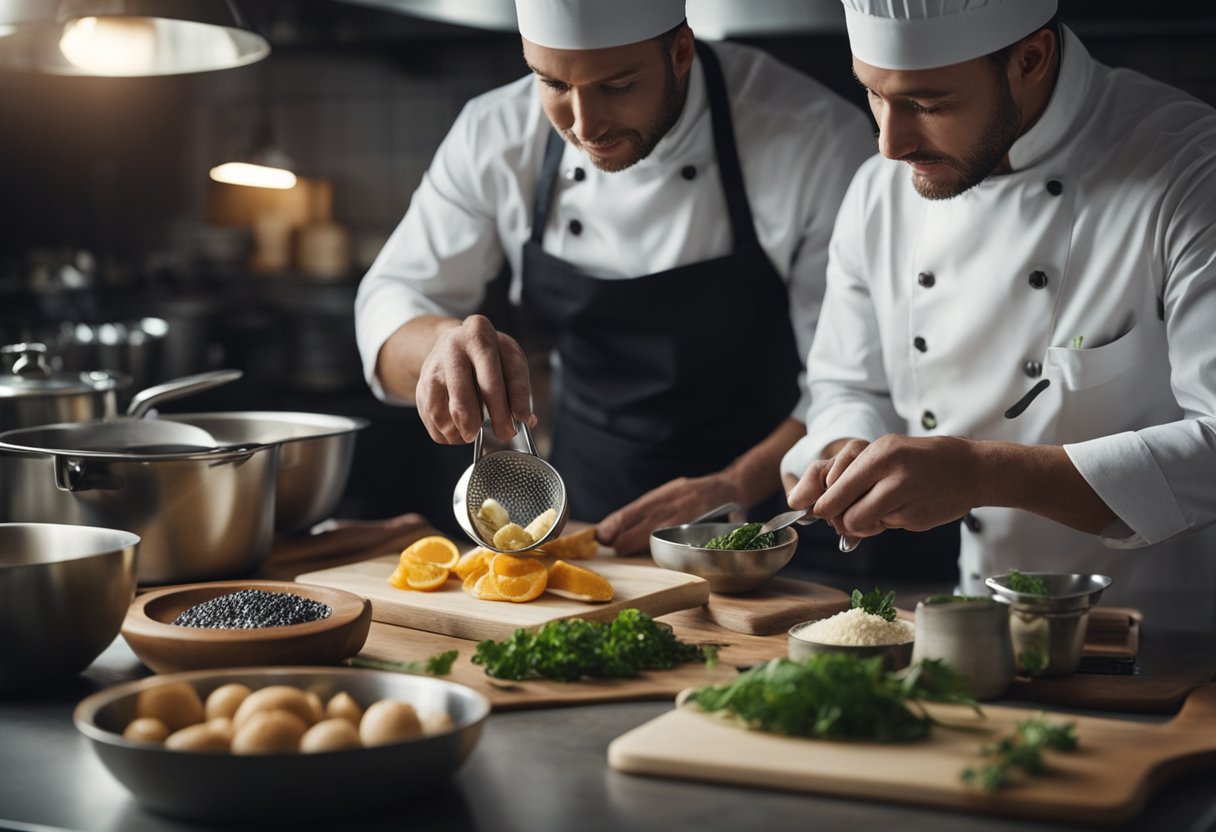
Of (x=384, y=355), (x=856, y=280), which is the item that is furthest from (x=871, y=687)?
(x=384, y=355)

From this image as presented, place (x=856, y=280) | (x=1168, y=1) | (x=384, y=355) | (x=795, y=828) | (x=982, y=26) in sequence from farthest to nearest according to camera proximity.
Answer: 1. (x=1168, y=1)
2. (x=384, y=355)
3. (x=856, y=280)
4. (x=982, y=26)
5. (x=795, y=828)

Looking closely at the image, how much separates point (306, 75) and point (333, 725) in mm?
4321

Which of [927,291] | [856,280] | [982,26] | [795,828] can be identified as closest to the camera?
[795,828]

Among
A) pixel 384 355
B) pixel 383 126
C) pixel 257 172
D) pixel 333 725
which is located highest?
pixel 383 126

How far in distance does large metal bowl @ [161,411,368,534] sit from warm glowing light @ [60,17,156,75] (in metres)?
0.61

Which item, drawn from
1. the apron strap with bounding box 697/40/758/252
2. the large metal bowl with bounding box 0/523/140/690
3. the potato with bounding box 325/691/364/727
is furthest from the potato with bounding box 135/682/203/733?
the apron strap with bounding box 697/40/758/252

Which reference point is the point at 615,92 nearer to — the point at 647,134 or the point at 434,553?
the point at 647,134

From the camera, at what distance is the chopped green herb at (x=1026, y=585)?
1435 mm

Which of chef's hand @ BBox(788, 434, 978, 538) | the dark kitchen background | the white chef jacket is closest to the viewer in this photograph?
chef's hand @ BBox(788, 434, 978, 538)

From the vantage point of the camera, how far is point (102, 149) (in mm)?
4758

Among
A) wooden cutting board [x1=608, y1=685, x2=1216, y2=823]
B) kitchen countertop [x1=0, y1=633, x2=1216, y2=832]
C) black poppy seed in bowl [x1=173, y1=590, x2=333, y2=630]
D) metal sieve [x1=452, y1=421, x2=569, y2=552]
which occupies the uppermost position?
metal sieve [x1=452, y1=421, x2=569, y2=552]

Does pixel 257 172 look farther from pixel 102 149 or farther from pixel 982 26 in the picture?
pixel 102 149

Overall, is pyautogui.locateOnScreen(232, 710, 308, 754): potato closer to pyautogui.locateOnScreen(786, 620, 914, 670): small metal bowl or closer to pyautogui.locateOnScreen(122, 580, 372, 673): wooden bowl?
pyautogui.locateOnScreen(122, 580, 372, 673): wooden bowl

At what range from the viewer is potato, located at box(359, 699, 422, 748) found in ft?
3.56
